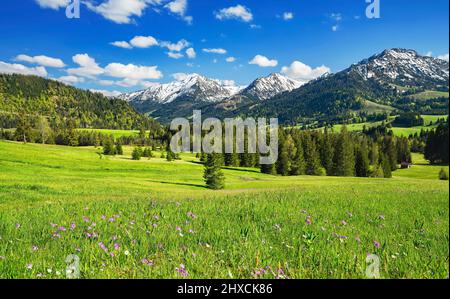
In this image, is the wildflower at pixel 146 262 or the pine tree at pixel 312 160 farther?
the pine tree at pixel 312 160

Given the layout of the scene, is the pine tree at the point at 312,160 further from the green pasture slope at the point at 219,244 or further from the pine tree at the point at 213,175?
the green pasture slope at the point at 219,244

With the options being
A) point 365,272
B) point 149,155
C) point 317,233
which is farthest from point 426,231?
point 149,155

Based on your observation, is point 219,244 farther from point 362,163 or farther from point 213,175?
point 362,163

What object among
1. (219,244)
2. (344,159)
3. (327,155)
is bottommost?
(344,159)

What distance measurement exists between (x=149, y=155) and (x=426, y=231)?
130161 millimetres

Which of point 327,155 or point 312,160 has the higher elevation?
point 327,155

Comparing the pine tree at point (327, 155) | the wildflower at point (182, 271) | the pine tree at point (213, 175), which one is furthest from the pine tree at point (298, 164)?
the wildflower at point (182, 271)

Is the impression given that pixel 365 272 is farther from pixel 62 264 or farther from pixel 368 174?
pixel 368 174

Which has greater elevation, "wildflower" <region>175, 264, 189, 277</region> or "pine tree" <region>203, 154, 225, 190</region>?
"wildflower" <region>175, 264, 189, 277</region>

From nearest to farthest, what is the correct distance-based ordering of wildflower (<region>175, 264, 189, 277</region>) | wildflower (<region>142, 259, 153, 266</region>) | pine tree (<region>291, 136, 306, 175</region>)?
wildflower (<region>175, 264, 189, 277</region>)
wildflower (<region>142, 259, 153, 266</region>)
pine tree (<region>291, 136, 306, 175</region>)

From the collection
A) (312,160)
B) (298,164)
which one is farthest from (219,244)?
(312,160)

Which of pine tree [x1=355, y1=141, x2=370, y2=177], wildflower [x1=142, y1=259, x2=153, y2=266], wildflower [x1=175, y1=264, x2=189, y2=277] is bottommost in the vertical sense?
pine tree [x1=355, y1=141, x2=370, y2=177]

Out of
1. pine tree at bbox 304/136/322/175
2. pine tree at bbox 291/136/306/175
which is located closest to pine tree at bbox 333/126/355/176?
pine tree at bbox 304/136/322/175

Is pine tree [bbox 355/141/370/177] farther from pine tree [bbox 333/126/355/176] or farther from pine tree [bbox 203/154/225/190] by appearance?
pine tree [bbox 203/154/225/190]
